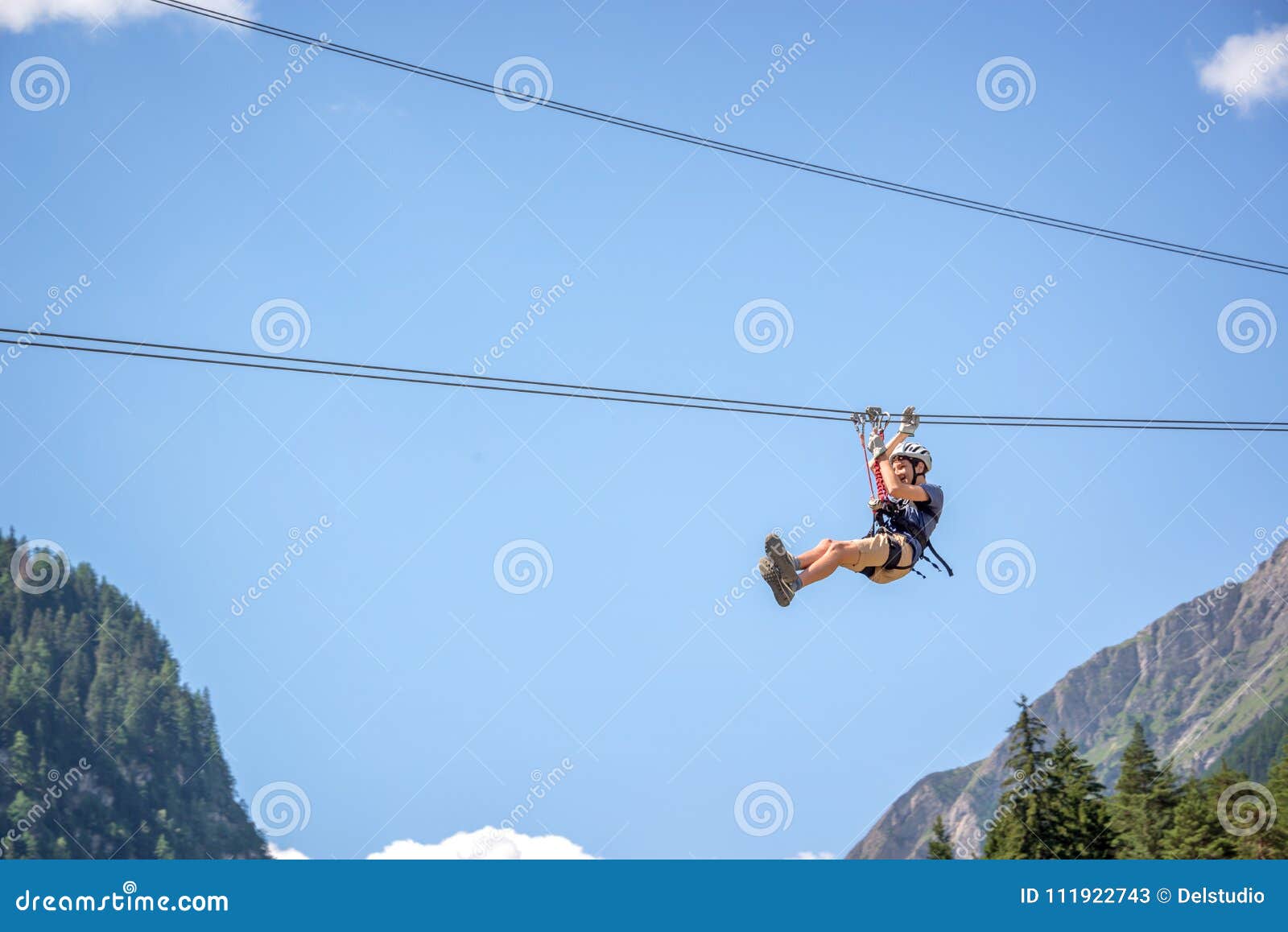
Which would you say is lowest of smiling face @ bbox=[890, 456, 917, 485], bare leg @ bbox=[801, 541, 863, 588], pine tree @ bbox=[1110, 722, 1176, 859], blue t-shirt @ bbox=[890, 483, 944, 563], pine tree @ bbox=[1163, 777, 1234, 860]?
bare leg @ bbox=[801, 541, 863, 588]

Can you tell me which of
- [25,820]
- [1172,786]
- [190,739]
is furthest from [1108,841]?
[190,739]

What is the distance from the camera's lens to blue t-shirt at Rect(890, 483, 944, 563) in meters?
17.9

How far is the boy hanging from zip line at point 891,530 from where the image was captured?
56.4ft

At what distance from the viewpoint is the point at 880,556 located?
17.6m

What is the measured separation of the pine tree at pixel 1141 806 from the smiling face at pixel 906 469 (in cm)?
3524

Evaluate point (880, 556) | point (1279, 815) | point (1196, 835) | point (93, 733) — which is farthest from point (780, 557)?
point (93, 733)

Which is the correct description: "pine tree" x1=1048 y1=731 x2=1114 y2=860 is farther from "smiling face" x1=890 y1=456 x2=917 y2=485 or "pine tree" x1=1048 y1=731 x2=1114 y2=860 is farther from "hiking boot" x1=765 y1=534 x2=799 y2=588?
"hiking boot" x1=765 y1=534 x2=799 y2=588

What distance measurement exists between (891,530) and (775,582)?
5.82 feet

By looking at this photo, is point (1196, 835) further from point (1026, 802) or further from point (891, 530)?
point (891, 530)

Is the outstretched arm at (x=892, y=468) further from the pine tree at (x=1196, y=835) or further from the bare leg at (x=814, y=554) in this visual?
the pine tree at (x=1196, y=835)

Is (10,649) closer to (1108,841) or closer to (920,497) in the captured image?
(1108,841)

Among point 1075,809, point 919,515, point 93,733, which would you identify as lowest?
point 919,515

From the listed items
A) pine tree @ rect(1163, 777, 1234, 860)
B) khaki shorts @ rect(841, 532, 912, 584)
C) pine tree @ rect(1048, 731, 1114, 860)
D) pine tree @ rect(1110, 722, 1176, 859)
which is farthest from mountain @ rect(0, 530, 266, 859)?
khaki shorts @ rect(841, 532, 912, 584)
